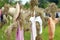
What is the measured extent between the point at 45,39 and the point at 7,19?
349 mm

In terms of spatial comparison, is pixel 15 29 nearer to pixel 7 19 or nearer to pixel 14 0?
pixel 7 19

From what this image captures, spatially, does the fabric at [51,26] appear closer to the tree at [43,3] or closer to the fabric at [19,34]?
the tree at [43,3]

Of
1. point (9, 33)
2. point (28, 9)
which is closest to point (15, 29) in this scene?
point (9, 33)

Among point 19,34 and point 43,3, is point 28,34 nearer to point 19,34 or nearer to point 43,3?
point 19,34

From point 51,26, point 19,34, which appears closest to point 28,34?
point 19,34

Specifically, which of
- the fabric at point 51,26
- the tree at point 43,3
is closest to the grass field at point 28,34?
the fabric at point 51,26

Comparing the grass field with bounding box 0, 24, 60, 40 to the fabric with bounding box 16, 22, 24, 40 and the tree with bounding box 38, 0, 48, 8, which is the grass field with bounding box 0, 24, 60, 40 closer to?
the fabric with bounding box 16, 22, 24, 40

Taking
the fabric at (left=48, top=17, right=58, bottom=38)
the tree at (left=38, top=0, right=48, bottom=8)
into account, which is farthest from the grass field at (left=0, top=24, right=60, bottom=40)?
the tree at (left=38, top=0, right=48, bottom=8)

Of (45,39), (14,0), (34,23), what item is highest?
(14,0)

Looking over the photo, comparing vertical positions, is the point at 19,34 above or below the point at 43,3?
below

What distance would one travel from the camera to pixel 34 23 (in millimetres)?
2002

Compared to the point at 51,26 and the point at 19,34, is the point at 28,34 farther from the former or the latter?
the point at 51,26

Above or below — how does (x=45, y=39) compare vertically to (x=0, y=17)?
below

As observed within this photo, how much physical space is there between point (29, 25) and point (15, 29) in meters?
0.12
